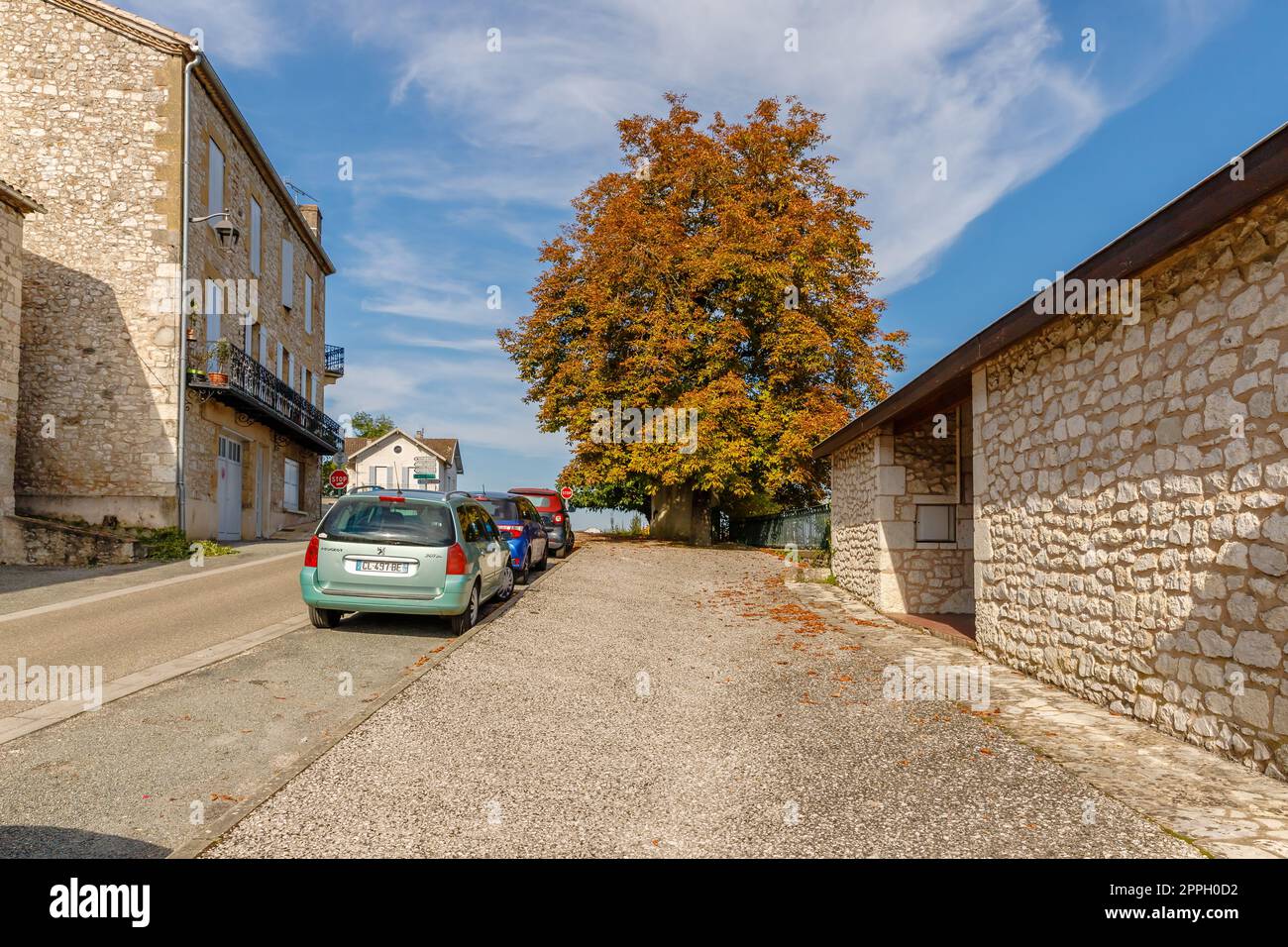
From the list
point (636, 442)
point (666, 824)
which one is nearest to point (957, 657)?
point (666, 824)

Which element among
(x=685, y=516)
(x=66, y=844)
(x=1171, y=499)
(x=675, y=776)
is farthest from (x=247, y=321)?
(x=1171, y=499)

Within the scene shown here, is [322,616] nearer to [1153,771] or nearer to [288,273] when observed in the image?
[1153,771]

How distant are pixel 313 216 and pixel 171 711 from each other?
33575 millimetres

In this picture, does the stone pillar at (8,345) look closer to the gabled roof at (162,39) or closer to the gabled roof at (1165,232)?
the gabled roof at (162,39)

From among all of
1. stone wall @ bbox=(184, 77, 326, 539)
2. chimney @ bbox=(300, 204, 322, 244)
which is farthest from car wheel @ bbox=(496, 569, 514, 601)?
chimney @ bbox=(300, 204, 322, 244)

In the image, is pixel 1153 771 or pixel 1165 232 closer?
pixel 1153 771

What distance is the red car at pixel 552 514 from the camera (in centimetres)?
2058

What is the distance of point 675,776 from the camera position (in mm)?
4840

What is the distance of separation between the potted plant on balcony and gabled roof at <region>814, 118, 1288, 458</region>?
685 inches

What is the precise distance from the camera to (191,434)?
1984 centimetres

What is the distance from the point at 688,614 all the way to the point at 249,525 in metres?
17.9

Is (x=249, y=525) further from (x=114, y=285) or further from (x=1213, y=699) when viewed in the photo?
(x=1213, y=699)

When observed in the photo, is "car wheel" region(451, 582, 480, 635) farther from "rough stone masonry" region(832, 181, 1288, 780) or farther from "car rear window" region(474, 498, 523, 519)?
"rough stone masonry" region(832, 181, 1288, 780)

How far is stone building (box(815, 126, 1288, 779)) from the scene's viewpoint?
15.4 feet
